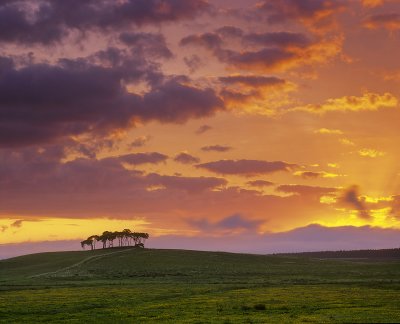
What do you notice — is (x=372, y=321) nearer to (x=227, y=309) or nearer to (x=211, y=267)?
(x=227, y=309)

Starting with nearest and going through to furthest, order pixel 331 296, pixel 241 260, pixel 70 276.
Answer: pixel 331 296
pixel 70 276
pixel 241 260

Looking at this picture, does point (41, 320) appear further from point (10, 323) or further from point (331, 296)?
point (331, 296)

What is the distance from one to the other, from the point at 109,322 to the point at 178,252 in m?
149

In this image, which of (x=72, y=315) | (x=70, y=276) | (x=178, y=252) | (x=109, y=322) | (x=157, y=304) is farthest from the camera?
(x=178, y=252)

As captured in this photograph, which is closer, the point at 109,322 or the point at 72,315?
the point at 109,322

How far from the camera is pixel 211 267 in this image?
150 meters

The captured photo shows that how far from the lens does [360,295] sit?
69.6 metres

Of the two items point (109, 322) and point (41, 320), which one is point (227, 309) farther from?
point (41, 320)

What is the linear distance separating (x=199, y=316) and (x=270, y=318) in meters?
6.87

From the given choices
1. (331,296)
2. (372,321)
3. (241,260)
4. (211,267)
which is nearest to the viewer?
(372,321)

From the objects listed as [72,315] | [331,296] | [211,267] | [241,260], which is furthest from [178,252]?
[72,315]

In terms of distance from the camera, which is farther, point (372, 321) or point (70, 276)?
point (70, 276)

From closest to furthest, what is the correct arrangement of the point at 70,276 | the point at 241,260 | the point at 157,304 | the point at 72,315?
the point at 72,315 < the point at 157,304 < the point at 70,276 < the point at 241,260

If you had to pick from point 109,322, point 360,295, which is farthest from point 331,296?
point 109,322
